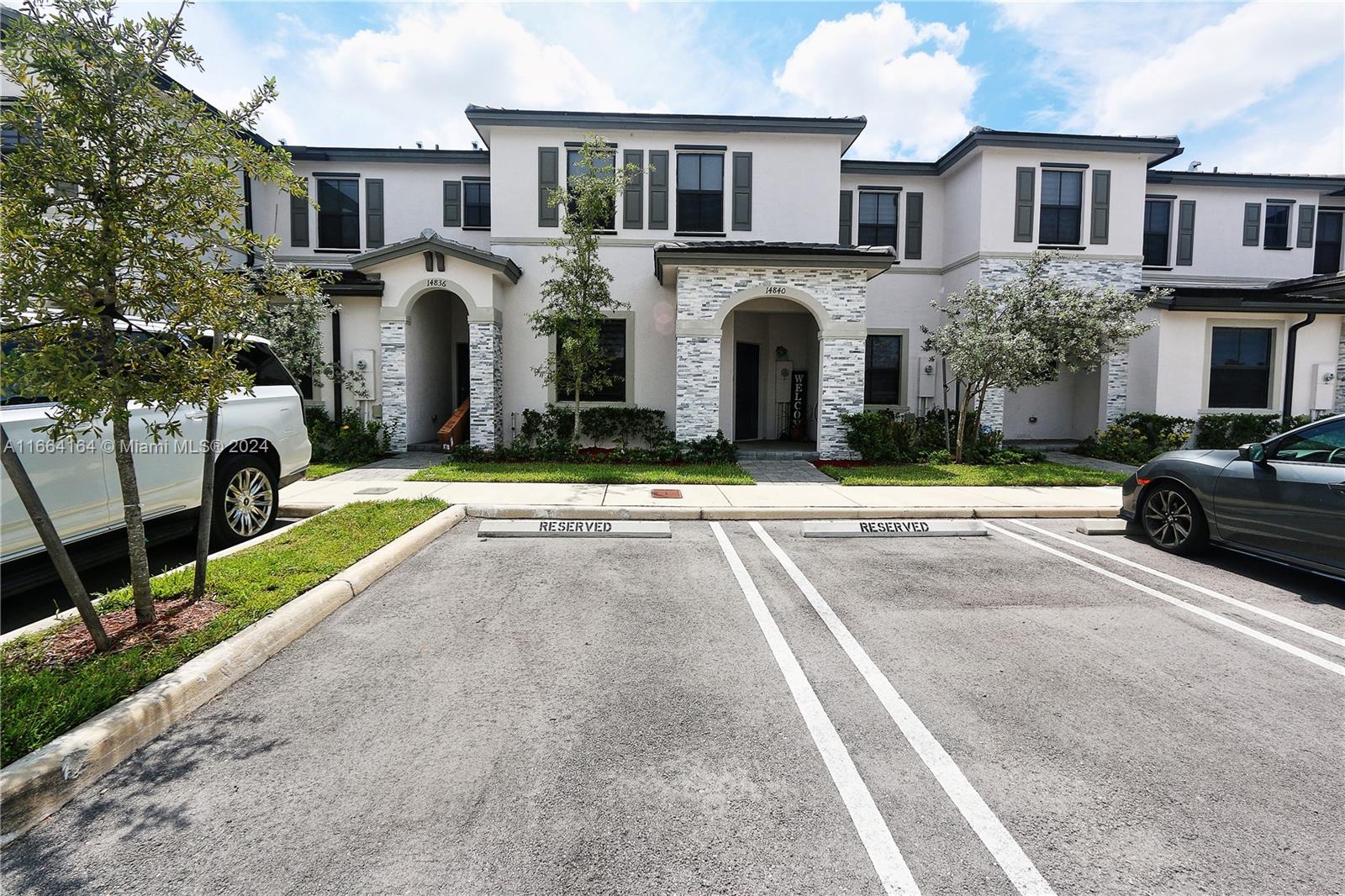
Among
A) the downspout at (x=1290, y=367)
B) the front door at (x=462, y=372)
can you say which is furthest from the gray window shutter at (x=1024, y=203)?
the front door at (x=462, y=372)

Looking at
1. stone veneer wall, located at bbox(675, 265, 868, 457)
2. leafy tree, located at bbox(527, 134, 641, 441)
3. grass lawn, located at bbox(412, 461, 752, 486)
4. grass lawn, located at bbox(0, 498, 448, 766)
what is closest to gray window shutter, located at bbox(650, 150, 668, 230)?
leafy tree, located at bbox(527, 134, 641, 441)

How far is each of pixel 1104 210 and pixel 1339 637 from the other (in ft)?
52.4

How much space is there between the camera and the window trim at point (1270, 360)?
15.2 metres

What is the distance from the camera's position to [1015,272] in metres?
16.1

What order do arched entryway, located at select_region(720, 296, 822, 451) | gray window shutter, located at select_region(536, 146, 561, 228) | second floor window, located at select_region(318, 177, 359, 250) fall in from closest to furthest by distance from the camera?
gray window shutter, located at select_region(536, 146, 561, 228) < arched entryway, located at select_region(720, 296, 822, 451) < second floor window, located at select_region(318, 177, 359, 250)

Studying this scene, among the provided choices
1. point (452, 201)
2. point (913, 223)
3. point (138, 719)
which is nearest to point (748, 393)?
point (913, 223)

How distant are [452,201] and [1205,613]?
18.4 m

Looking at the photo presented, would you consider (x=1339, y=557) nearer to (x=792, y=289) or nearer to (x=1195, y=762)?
(x=1195, y=762)

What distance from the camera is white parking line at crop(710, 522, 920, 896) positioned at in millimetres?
2145

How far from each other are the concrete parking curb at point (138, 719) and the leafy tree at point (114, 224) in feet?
2.73

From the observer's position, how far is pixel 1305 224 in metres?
18.5

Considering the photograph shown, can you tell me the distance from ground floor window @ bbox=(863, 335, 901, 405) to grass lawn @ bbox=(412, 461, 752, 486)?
7.49 metres

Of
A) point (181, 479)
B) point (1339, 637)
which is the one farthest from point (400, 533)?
point (1339, 637)

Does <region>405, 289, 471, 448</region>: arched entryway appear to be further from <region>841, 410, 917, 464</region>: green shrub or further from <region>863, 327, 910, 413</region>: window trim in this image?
<region>863, 327, 910, 413</region>: window trim
